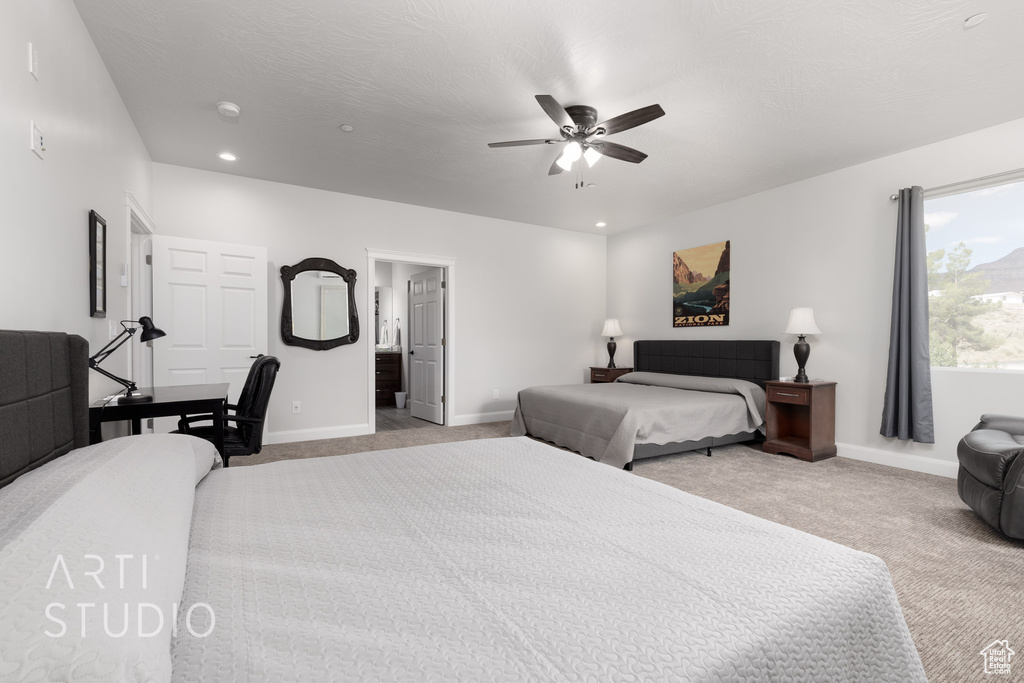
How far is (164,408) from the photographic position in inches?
92.3

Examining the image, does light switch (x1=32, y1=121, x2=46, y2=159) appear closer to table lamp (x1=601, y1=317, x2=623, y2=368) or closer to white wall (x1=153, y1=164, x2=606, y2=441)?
white wall (x1=153, y1=164, x2=606, y2=441)

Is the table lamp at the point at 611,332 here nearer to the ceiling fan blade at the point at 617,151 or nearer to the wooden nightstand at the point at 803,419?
the wooden nightstand at the point at 803,419

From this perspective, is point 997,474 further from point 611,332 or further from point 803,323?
point 611,332

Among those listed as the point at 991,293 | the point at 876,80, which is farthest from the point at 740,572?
the point at 991,293

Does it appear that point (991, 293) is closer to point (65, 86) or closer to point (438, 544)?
point (438, 544)

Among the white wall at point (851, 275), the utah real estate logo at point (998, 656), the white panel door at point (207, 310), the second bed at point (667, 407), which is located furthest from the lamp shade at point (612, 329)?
the utah real estate logo at point (998, 656)

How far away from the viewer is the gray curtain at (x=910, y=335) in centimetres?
362

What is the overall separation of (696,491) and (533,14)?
3039 millimetres

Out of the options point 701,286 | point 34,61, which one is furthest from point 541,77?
point 701,286

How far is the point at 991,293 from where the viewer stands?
3.50 meters

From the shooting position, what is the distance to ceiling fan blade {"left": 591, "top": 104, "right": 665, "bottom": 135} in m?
2.58

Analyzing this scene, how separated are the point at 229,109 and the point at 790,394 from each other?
16.1ft

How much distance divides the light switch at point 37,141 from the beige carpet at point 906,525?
2.82 meters

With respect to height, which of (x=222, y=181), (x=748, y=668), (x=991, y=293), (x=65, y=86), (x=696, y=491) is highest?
(x=222, y=181)
